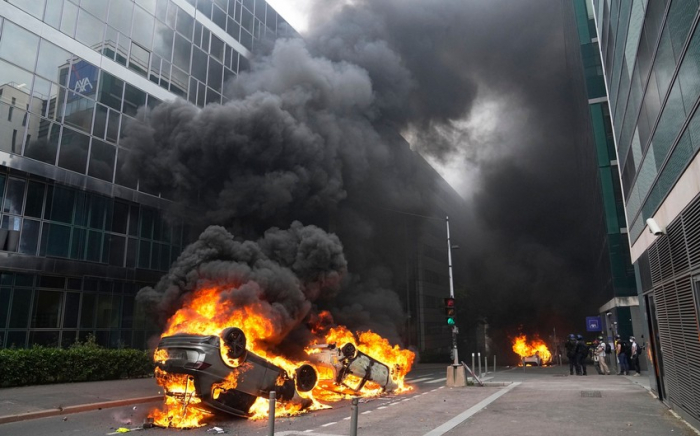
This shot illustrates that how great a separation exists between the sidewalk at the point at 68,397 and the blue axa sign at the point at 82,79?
1074 cm

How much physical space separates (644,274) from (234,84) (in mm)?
19621

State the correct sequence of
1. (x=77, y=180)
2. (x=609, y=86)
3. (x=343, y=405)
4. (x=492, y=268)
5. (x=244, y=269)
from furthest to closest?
(x=492, y=268)
(x=77, y=180)
(x=609, y=86)
(x=244, y=269)
(x=343, y=405)

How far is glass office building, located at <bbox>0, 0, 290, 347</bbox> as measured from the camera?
52.9ft

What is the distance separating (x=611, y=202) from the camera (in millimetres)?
23000

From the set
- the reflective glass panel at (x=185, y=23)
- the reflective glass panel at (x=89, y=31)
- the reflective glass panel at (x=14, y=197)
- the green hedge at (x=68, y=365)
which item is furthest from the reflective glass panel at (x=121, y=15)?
the green hedge at (x=68, y=365)

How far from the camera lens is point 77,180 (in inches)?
703

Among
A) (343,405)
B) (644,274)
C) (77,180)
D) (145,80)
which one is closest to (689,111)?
(644,274)

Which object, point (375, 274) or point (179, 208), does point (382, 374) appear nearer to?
point (375, 274)

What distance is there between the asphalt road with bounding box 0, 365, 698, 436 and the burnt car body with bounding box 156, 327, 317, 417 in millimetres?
461

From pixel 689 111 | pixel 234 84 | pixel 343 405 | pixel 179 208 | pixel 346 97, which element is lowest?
pixel 343 405

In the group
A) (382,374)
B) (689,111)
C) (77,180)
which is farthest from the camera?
(77,180)

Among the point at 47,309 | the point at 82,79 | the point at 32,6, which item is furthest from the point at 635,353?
the point at 32,6

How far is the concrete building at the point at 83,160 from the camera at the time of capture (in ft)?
52.9

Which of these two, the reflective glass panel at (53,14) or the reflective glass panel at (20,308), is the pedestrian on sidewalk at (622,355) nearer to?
the reflective glass panel at (20,308)
